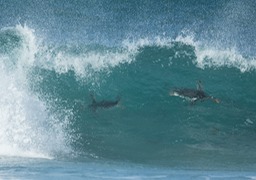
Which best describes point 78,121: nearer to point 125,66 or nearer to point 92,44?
point 125,66

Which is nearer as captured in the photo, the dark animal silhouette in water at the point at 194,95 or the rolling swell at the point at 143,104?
the rolling swell at the point at 143,104

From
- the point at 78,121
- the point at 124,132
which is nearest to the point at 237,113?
the point at 124,132

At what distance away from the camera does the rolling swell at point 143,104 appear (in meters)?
11.0

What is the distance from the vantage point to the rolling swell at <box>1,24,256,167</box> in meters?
11.0

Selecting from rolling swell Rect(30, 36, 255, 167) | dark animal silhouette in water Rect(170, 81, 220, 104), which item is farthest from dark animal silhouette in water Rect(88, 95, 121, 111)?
dark animal silhouette in water Rect(170, 81, 220, 104)

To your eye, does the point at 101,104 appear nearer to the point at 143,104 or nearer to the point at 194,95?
the point at 143,104

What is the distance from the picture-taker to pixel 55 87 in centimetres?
1559

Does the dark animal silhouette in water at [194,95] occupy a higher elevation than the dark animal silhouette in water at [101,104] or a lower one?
higher

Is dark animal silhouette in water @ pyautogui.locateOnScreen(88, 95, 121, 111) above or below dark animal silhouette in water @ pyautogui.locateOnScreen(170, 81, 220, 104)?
below

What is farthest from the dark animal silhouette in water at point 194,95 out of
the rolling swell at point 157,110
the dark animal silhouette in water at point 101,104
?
the dark animal silhouette in water at point 101,104

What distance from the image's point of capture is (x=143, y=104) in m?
14.9

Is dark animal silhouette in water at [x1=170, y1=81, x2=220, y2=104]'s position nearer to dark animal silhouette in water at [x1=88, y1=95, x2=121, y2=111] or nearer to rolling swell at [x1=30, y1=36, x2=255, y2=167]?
rolling swell at [x1=30, y1=36, x2=255, y2=167]

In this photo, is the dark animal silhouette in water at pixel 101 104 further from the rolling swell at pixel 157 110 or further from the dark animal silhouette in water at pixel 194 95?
the dark animal silhouette in water at pixel 194 95

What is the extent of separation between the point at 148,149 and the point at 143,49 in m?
8.07
